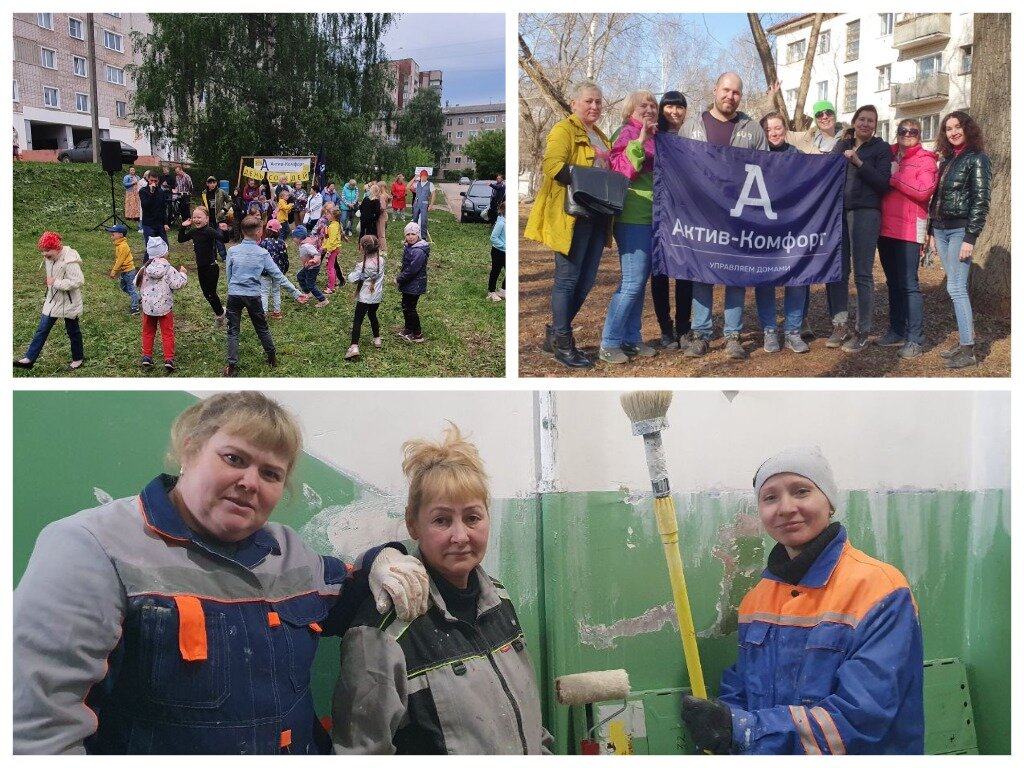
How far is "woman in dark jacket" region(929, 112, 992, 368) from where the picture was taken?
5695 mm

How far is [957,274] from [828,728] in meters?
3.10

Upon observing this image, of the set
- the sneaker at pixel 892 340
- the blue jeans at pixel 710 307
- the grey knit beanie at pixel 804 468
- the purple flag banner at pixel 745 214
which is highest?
the purple flag banner at pixel 745 214

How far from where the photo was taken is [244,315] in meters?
7.39

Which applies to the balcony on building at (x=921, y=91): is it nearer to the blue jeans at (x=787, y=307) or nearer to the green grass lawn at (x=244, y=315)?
the blue jeans at (x=787, y=307)

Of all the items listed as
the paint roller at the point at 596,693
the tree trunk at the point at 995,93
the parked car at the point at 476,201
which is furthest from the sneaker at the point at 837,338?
the parked car at the point at 476,201

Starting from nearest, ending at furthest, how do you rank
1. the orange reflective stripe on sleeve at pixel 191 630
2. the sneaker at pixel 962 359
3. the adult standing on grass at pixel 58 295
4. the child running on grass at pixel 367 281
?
the orange reflective stripe on sleeve at pixel 191 630 → the sneaker at pixel 962 359 → the adult standing on grass at pixel 58 295 → the child running on grass at pixel 367 281

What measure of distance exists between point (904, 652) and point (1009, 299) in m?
3.06

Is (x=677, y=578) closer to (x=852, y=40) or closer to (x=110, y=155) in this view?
(x=852, y=40)

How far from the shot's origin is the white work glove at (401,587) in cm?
453

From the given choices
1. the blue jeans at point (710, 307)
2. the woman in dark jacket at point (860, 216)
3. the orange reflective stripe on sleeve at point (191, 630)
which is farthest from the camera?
the blue jeans at point (710, 307)

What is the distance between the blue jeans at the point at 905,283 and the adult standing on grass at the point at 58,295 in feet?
18.4

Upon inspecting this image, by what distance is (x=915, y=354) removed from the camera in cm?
604

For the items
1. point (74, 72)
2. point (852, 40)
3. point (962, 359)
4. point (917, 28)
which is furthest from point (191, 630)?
point (917, 28)

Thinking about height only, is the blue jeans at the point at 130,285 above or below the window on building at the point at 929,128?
below
